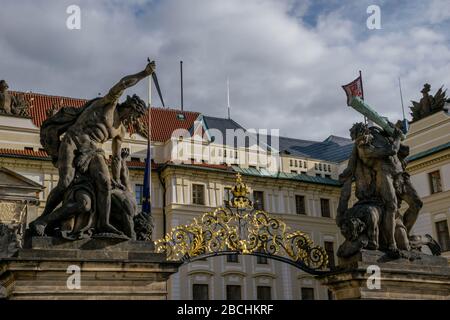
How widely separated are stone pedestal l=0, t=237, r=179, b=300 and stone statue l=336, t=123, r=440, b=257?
3.19 metres

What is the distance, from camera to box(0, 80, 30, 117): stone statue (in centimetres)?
3528

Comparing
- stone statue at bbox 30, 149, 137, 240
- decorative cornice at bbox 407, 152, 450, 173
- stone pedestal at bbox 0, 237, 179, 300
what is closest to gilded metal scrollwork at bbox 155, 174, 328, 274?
stone statue at bbox 30, 149, 137, 240

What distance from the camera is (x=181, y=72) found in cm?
4512

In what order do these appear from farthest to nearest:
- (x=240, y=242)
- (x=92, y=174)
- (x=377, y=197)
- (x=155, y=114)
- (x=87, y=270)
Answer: (x=155, y=114) < (x=240, y=242) < (x=377, y=197) < (x=92, y=174) < (x=87, y=270)

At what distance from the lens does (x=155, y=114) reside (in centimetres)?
4278

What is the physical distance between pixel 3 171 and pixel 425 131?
22.8 metres

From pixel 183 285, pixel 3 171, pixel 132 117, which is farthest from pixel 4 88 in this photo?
pixel 132 117

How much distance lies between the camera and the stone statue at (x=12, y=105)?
3528cm

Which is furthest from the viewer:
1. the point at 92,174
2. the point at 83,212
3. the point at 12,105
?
the point at 12,105

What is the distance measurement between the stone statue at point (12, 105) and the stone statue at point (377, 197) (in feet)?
90.7

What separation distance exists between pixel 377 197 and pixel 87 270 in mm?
5032

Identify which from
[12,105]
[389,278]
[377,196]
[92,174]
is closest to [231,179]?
[12,105]

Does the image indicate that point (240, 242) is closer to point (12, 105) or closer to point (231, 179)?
point (231, 179)
